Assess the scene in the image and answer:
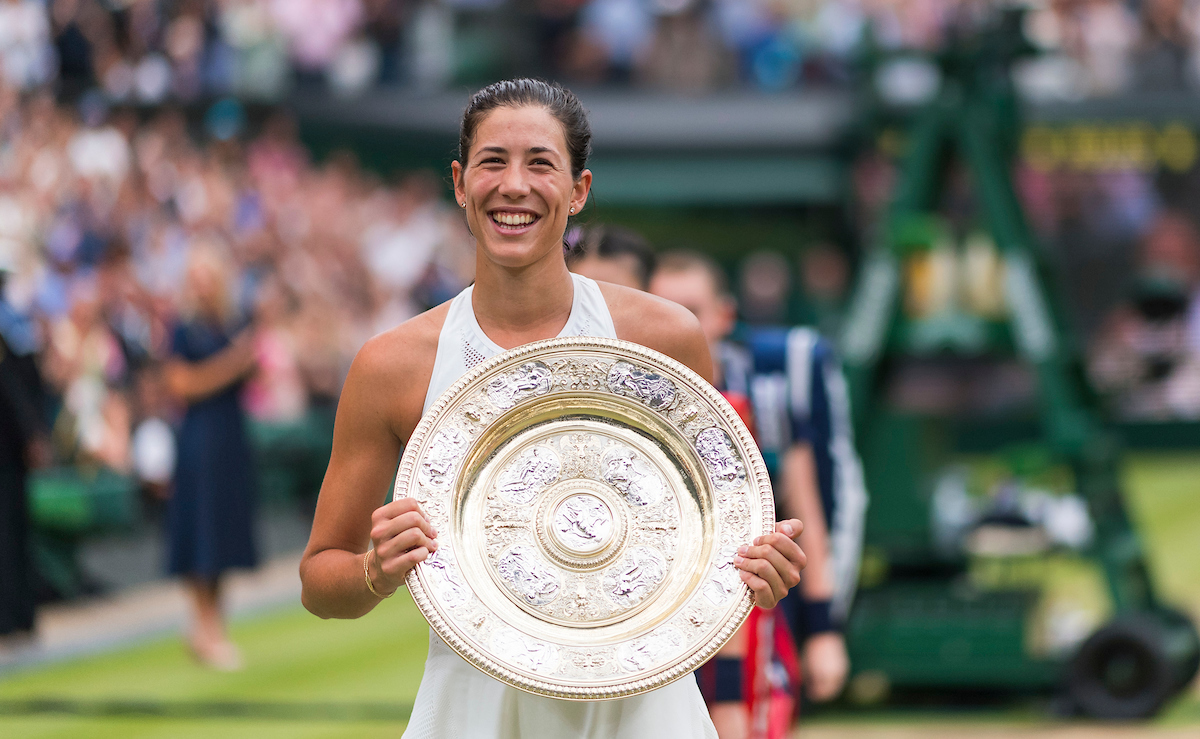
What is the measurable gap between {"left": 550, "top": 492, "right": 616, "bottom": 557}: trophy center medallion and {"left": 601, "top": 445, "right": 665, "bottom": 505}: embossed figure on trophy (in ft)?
0.12

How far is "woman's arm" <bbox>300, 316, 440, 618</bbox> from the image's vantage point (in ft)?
7.52

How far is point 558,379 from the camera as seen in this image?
86.4 inches

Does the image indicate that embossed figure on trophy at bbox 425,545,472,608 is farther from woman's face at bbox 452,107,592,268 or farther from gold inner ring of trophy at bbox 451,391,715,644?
woman's face at bbox 452,107,592,268

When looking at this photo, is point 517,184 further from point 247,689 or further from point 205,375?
point 205,375

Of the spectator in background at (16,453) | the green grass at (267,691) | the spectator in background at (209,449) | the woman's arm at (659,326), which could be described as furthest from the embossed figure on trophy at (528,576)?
the spectator in background at (209,449)

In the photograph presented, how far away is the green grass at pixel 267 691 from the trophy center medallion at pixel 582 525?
4.23 metres

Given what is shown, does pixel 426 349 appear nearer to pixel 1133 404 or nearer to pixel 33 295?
pixel 33 295

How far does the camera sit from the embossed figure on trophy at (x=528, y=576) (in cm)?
217

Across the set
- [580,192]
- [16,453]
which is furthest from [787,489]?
[16,453]

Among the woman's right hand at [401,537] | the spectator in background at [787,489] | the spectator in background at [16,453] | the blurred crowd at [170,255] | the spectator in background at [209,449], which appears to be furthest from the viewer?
the blurred crowd at [170,255]

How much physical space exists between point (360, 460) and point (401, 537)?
29cm

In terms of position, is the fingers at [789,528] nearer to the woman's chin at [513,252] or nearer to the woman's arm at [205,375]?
the woman's chin at [513,252]

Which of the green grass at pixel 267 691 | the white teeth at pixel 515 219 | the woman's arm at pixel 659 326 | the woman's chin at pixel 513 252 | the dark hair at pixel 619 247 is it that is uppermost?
the dark hair at pixel 619 247

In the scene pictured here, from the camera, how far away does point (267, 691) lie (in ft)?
23.4
